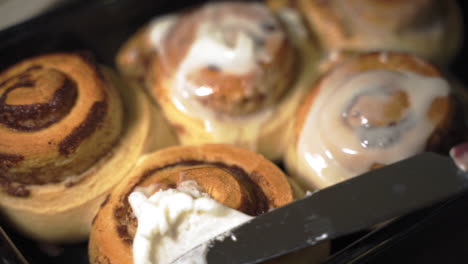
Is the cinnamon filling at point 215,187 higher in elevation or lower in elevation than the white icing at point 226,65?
lower

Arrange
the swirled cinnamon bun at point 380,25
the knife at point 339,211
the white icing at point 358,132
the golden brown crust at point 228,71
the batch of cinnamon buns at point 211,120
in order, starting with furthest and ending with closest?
the swirled cinnamon bun at point 380,25 < the golden brown crust at point 228,71 < the white icing at point 358,132 < the batch of cinnamon buns at point 211,120 < the knife at point 339,211

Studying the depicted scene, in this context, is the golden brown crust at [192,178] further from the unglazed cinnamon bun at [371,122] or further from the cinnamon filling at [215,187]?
the unglazed cinnamon bun at [371,122]

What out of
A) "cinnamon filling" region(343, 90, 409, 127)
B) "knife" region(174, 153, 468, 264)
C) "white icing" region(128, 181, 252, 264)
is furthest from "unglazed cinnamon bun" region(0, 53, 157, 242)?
"cinnamon filling" region(343, 90, 409, 127)

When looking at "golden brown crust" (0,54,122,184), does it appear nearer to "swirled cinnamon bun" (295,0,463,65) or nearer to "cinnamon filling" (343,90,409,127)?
"cinnamon filling" (343,90,409,127)

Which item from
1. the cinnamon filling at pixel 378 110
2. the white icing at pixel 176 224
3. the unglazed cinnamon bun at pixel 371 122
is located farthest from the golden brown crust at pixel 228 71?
the white icing at pixel 176 224

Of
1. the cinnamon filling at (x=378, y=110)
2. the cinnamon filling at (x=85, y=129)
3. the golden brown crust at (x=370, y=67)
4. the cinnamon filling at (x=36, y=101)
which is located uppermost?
the cinnamon filling at (x=36, y=101)

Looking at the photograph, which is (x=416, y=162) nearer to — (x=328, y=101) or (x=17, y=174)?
(x=328, y=101)

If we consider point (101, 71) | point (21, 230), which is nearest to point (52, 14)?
point (101, 71)
